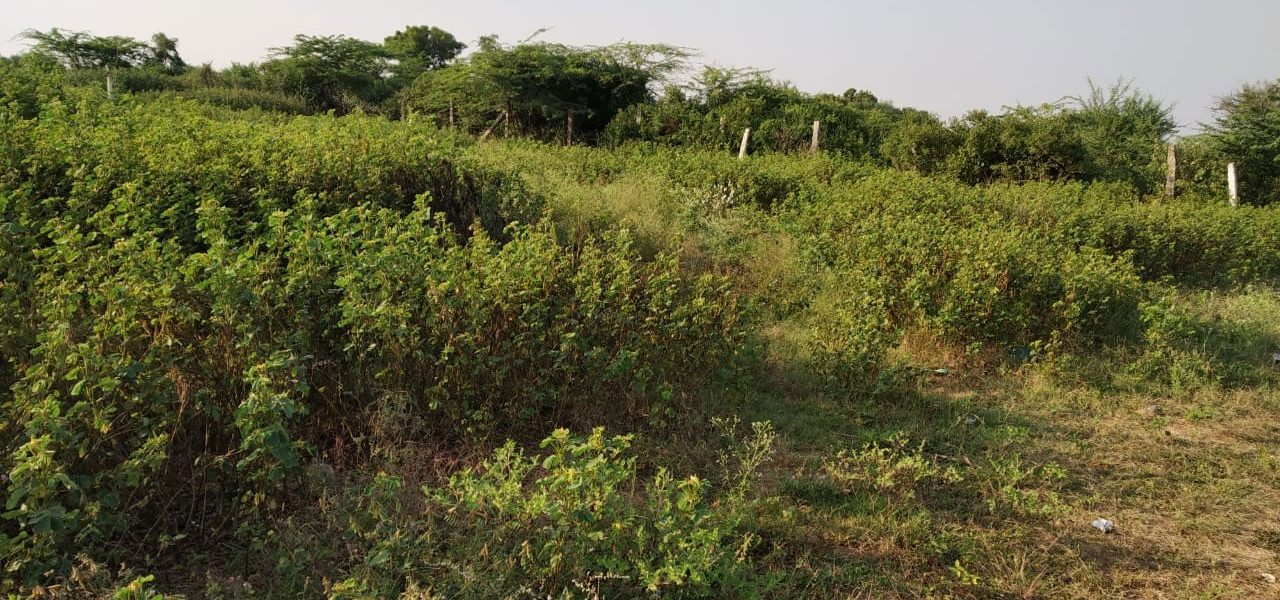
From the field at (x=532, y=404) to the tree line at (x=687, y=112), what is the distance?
391 inches

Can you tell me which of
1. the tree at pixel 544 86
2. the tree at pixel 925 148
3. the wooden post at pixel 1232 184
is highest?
the tree at pixel 544 86

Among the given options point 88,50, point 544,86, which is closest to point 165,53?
point 88,50

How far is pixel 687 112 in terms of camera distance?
18422mm

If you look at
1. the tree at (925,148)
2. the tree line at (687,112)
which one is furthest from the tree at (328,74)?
the tree at (925,148)

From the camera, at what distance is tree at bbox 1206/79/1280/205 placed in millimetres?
16797

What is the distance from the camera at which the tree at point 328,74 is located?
20.6 m

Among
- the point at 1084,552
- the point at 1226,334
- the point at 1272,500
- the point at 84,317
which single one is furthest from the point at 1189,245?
the point at 84,317

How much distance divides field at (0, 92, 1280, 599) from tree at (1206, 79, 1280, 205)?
13.5 meters

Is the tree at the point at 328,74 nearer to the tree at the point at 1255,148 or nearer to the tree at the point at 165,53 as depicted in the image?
the tree at the point at 165,53

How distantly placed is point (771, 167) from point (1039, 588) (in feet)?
28.8

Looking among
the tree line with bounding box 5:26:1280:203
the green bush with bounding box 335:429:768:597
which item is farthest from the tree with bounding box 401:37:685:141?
the green bush with bounding box 335:429:768:597

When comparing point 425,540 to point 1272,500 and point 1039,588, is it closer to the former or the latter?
point 1039,588

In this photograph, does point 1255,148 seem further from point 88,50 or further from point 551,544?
point 88,50

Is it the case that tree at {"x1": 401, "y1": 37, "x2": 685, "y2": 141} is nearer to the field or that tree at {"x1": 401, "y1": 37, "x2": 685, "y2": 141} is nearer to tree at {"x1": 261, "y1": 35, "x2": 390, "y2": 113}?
tree at {"x1": 261, "y1": 35, "x2": 390, "y2": 113}
